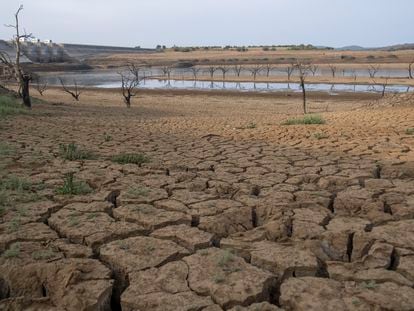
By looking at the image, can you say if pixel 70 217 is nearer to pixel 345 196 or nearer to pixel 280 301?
pixel 280 301

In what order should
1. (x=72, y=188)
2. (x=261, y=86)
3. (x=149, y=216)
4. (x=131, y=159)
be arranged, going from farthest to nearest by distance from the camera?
(x=261, y=86) → (x=131, y=159) → (x=72, y=188) → (x=149, y=216)

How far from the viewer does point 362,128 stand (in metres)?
7.88

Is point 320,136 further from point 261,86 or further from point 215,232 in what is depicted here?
point 261,86

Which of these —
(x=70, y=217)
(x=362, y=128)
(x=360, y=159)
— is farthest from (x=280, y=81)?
(x=70, y=217)

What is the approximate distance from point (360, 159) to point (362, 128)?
2874mm

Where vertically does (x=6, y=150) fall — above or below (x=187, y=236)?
above

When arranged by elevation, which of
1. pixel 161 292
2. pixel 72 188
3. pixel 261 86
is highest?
pixel 261 86

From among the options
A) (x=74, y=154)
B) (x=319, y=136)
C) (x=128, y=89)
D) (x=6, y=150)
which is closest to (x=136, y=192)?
(x=74, y=154)

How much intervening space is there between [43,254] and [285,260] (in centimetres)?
150

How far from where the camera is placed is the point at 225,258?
2.60 meters

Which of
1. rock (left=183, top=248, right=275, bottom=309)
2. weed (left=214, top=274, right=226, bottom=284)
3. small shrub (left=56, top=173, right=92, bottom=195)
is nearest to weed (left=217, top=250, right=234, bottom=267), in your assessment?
rock (left=183, top=248, right=275, bottom=309)

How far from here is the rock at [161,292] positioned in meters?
2.18

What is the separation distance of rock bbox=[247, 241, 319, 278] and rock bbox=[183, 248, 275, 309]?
98 millimetres

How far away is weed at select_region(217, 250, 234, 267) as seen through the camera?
2567 millimetres
